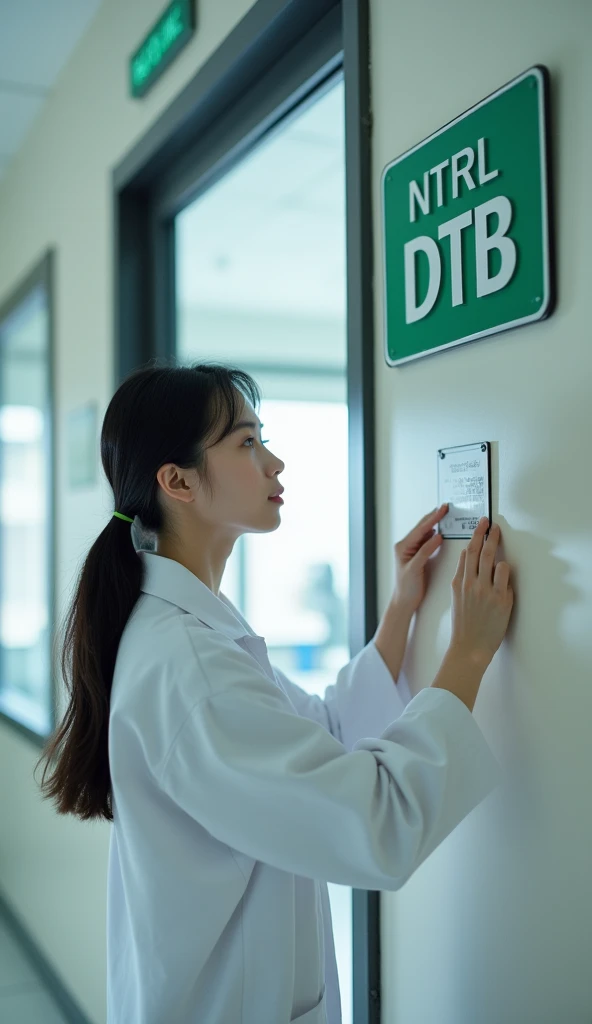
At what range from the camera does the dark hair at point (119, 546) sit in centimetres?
119

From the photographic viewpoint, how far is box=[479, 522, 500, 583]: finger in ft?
3.44

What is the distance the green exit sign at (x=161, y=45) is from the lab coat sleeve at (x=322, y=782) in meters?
1.53

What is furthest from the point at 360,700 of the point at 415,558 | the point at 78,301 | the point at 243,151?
the point at 78,301

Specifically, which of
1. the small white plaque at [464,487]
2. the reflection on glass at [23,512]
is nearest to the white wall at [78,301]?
the reflection on glass at [23,512]

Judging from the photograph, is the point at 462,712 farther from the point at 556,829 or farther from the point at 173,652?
the point at 173,652

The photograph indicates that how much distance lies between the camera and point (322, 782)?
930 millimetres

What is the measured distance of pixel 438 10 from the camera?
1167mm

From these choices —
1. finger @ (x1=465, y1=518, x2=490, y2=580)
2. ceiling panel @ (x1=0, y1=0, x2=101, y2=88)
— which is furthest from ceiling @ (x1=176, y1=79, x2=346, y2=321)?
finger @ (x1=465, y1=518, x2=490, y2=580)

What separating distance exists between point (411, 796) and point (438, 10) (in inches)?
38.9

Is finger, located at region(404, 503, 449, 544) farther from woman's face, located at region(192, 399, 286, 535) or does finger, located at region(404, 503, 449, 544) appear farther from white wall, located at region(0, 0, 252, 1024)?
white wall, located at region(0, 0, 252, 1024)

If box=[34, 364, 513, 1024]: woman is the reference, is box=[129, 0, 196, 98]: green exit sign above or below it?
above

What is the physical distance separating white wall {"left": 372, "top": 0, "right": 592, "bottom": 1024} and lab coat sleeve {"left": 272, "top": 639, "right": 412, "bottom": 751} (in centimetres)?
4

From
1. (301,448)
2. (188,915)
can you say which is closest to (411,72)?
(188,915)

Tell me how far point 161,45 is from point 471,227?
4.31 feet
